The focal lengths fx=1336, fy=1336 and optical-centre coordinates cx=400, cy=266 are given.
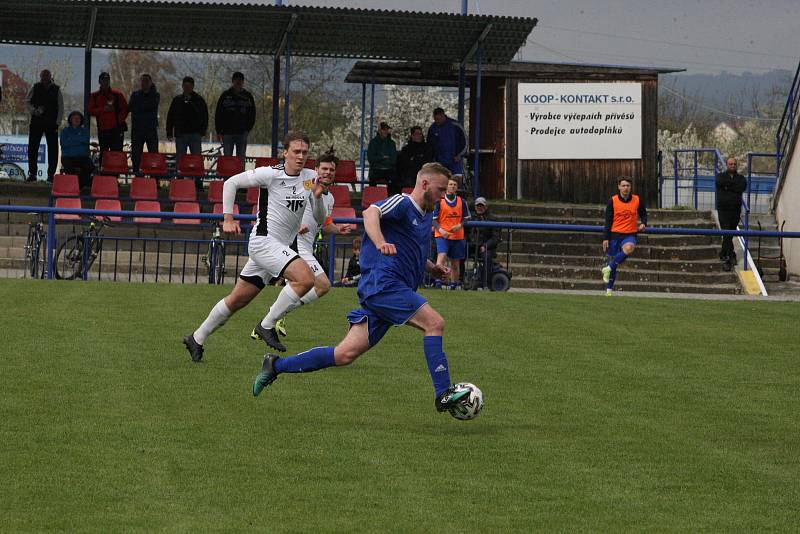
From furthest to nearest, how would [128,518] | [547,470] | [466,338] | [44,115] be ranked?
1. [44,115]
2. [466,338]
3. [547,470]
4. [128,518]

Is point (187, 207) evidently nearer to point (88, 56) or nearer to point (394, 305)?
point (88, 56)

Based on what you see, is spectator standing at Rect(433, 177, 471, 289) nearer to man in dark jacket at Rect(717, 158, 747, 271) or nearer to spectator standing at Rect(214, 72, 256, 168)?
spectator standing at Rect(214, 72, 256, 168)

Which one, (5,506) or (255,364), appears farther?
(255,364)

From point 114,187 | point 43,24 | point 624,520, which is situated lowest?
point 624,520

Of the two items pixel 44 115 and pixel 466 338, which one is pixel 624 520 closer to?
pixel 466 338

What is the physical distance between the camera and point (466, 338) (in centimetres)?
1389

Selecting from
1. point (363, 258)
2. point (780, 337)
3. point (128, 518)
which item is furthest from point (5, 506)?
point (780, 337)

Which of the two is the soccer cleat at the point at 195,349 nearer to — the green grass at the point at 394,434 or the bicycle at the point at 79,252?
the green grass at the point at 394,434

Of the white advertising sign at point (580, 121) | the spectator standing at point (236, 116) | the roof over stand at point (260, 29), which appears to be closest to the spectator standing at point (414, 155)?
the roof over stand at point (260, 29)

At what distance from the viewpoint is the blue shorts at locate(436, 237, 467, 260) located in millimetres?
21281

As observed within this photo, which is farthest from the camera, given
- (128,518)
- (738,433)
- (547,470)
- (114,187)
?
(114,187)

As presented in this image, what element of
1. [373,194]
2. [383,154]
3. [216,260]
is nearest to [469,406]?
[216,260]

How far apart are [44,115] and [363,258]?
67.5 ft

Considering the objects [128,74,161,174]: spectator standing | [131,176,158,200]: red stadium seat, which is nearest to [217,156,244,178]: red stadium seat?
[131,176,158,200]: red stadium seat
